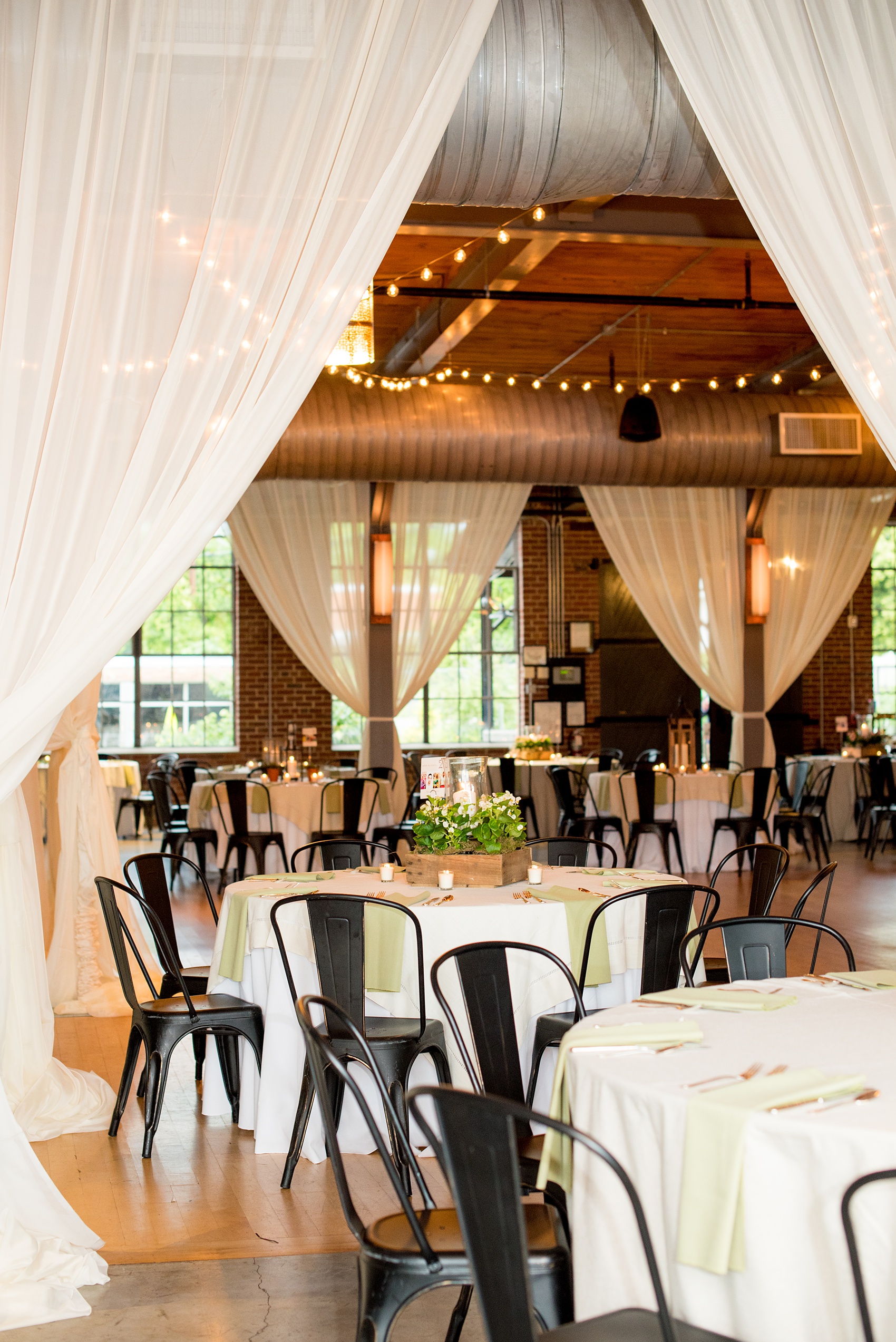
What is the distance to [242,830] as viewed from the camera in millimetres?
9594

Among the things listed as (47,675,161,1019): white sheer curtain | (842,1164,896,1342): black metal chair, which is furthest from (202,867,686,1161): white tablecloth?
(842,1164,896,1342): black metal chair

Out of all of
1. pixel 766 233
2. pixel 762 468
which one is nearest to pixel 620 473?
pixel 762 468

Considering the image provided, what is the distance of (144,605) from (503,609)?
12.9m

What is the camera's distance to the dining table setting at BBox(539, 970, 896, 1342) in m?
2.04

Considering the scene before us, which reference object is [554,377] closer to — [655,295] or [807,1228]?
[655,295]

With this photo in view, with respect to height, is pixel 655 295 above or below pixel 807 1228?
above

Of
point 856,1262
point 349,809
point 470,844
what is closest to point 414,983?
point 470,844

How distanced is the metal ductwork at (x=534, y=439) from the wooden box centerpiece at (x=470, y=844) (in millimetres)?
5105

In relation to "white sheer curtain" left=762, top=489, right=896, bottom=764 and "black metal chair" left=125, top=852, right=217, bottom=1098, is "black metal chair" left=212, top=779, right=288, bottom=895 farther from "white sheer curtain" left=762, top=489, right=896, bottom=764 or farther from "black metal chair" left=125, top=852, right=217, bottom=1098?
"white sheer curtain" left=762, top=489, right=896, bottom=764

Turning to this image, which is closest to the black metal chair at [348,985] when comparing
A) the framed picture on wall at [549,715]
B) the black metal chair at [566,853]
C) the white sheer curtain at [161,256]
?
the white sheer curtain at [161,256]

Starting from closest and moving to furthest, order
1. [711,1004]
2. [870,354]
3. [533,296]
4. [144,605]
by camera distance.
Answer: [711,1004] < [144,605] < [870,354] < [533,296]

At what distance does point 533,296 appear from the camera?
8781mm

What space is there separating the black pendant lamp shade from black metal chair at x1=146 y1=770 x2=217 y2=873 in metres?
4.51

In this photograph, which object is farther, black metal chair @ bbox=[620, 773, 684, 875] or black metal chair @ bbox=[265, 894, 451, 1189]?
black metal chair @ bbox=[620, 773, 684, 875]
